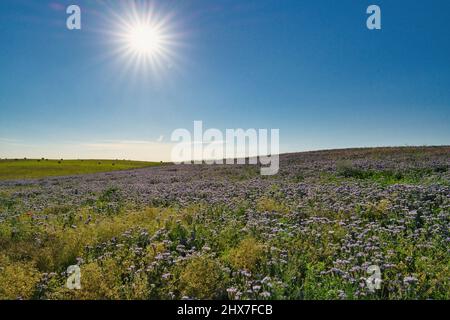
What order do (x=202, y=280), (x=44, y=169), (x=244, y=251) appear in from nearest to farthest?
(x=202, y=280)
(x=244, y=251)
(x=44, y=169)

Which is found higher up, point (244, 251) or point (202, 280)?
point (244, 251)

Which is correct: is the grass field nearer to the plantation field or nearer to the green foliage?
the plantation field

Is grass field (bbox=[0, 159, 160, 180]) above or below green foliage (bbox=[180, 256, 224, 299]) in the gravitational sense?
above

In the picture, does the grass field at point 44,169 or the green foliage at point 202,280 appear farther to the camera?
the grass field at point 44,169

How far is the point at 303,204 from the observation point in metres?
9.53

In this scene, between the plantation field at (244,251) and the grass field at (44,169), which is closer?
the plantation field at (244,251)

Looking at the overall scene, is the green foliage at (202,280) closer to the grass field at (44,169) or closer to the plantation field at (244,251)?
the plantation field at (244,251)

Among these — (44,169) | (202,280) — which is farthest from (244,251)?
(44,169)

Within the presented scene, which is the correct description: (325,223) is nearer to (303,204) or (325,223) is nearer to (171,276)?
(303,204)

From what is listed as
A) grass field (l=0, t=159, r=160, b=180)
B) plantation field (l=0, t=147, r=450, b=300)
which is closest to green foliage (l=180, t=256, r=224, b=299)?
plantation field (l=0, t=147, r=450, b=300)

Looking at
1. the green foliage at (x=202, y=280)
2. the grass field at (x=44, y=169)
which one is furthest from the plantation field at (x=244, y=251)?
the grass field at (x=44, y=169)

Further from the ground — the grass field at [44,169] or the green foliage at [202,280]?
the grass field at [44,169]

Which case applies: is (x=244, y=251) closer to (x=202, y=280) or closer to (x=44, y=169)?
(x=202, y=280)
